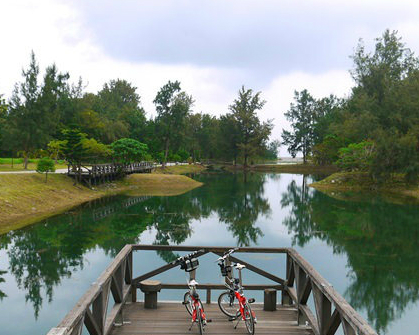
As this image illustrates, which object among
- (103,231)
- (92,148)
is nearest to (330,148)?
(92,148)

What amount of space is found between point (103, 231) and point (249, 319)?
18459mm

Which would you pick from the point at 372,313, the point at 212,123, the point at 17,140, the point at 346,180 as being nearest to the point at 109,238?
the point at 372,313

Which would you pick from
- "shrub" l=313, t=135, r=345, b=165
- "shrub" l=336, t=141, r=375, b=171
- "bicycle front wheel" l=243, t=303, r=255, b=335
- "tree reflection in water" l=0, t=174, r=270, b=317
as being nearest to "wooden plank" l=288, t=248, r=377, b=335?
"bicycle front wheel" l=243, t=303, r=255, b=335

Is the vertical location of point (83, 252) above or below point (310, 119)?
below

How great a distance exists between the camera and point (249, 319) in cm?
679

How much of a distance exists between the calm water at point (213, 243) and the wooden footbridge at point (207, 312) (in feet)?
14.3

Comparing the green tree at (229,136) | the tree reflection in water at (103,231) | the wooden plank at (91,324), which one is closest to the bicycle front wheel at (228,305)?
the wooden plank at (91,324)

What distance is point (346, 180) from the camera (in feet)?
186

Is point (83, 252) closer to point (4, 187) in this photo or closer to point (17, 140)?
point (4, 187)

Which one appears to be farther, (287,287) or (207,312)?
(287,287)

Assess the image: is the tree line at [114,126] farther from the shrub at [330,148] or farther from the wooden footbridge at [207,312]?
the wooden footbridge at [207,312]

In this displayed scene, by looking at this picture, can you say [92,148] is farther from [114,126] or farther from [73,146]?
[114,126]

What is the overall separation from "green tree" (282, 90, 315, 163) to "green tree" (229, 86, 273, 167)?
12127 millimetres

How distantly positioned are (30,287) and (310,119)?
102 m
